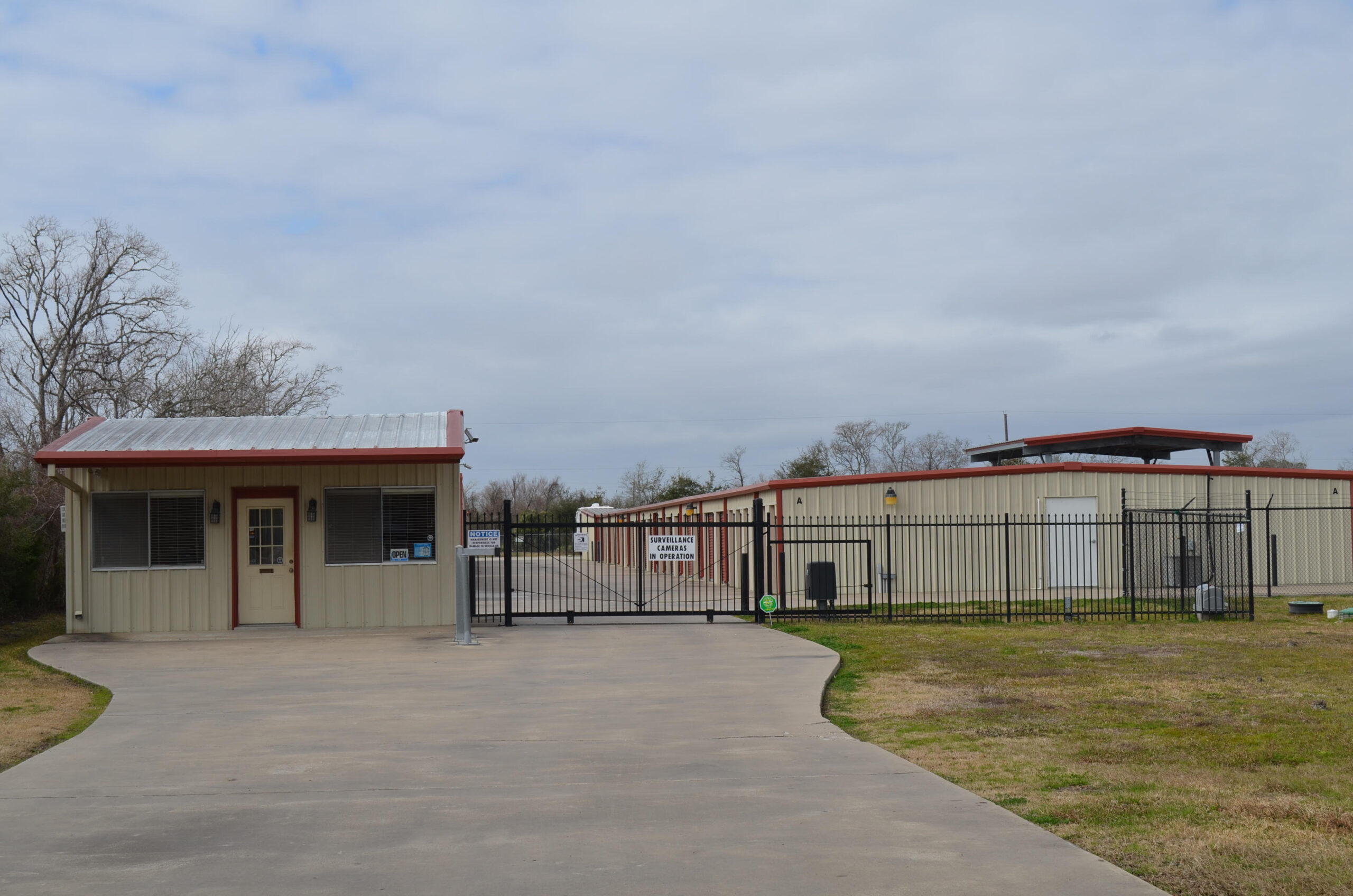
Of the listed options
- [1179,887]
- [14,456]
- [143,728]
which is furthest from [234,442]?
[1179,887]

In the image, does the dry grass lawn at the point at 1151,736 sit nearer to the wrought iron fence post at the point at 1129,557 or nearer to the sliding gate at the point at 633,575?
the wrought iron fence post at the point at 1129,557

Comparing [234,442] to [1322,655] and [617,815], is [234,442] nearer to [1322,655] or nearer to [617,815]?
[617,815]

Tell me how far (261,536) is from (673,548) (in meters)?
6.93

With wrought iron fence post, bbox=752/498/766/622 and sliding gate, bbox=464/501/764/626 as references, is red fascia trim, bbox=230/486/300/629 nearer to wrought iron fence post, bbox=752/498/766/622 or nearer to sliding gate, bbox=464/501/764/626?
sliding gate, bbox=464/501/764/626

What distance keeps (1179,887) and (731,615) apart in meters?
16.7

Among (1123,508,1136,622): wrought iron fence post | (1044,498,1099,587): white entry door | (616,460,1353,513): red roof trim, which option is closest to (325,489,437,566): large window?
(616,460,1353,513): red roof trim

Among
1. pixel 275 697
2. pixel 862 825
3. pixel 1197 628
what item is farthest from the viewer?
pixel 1197 628

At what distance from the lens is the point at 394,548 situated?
19484 millimetres

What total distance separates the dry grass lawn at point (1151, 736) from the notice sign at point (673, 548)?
11.8 ft

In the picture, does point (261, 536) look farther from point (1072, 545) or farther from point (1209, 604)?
point (1072, 545)

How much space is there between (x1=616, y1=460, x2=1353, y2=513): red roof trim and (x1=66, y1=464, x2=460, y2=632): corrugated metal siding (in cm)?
957

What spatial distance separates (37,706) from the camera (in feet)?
37.3

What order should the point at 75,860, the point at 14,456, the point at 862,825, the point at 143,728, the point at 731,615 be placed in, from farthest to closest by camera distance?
the point at 14,456 → the point at 731,615 → the point at 143,728 → the point at 862,825 → the point at 75,860

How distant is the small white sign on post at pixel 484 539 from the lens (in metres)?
18.5
